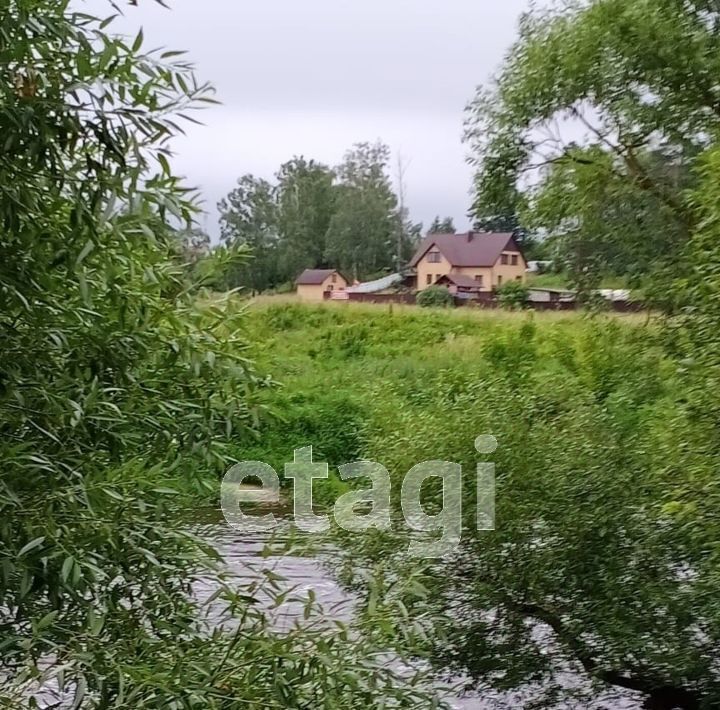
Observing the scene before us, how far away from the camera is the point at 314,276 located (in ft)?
11.1

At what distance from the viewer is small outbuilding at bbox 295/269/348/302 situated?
3347 mm

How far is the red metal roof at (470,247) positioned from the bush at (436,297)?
0.40ft

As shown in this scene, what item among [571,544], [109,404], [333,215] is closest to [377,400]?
[571,544]

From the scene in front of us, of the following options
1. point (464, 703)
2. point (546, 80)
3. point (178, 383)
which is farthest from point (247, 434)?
point (546, 80)

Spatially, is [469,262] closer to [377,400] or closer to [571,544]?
[377,400]

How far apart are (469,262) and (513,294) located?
0.21 metres

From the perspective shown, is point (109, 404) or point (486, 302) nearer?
point (109, 404)

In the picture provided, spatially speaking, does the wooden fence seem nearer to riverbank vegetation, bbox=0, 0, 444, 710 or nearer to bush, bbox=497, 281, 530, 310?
bush, bbox=497, 281, 530, 310

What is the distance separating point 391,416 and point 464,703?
77cm

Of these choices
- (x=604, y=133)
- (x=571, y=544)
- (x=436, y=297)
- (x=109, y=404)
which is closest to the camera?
(x=109, y=404)

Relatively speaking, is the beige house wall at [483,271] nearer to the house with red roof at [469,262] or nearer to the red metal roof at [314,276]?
the house with red roof at [469,262]

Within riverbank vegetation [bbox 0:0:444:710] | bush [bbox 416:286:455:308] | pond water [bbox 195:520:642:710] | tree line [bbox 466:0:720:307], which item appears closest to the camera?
riverbank vegetation [bbox 0:0:444:710]

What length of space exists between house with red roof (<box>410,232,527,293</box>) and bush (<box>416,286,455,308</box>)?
2 centimetres

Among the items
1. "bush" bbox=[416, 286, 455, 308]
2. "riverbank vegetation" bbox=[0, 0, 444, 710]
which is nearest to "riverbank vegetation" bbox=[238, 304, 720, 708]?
"riverbank vegetation" bbox=[0, 0, 444, 710]
